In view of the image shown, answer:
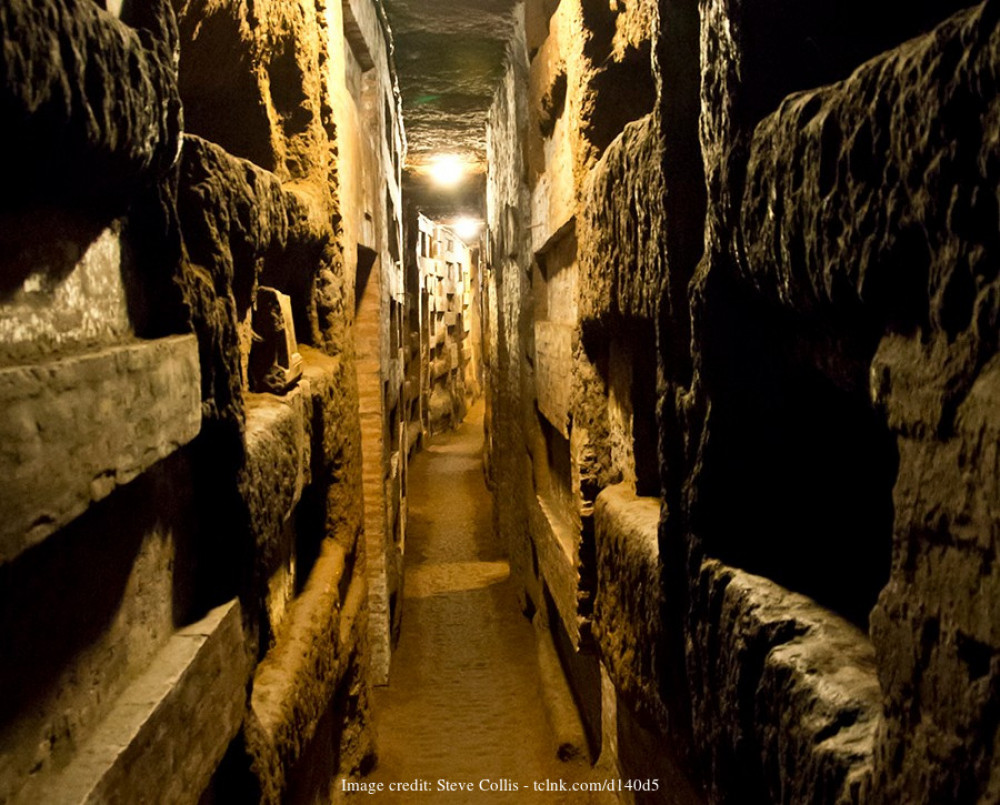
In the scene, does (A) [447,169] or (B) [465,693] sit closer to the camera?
(B) [465,693]

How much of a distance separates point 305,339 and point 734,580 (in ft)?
6.96

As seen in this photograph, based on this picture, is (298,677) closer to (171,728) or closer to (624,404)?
(171,728)

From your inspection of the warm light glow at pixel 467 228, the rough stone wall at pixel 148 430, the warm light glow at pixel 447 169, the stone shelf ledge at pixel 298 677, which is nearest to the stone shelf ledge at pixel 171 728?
the rough stone wall at pixel 148 430

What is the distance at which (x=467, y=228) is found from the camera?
15.4 metres

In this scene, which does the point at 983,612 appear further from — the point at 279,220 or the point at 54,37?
the point at 279,220

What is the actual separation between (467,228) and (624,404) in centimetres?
1347

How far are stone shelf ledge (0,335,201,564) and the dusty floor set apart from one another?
6.96 ft

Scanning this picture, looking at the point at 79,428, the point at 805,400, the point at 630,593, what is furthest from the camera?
the point at 630,593

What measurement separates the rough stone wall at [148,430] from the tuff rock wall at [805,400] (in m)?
0.80

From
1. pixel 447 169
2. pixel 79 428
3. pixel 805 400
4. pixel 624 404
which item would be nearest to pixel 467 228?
pixel 447 169

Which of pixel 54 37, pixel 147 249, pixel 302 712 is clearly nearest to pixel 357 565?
pixel 302 712

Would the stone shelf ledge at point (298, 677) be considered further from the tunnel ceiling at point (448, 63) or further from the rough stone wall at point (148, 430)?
the tunnel ceiling at point (448, 63)

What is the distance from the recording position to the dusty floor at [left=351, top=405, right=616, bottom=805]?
3338 millimetres

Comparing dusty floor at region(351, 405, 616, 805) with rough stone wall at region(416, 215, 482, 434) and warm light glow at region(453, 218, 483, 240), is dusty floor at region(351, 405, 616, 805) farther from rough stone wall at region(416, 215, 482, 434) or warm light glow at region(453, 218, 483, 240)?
warm light glow at region(453, 218, 483, 240)
